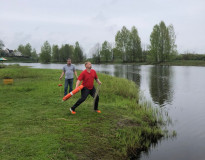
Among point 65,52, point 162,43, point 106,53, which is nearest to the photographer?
point 162,43

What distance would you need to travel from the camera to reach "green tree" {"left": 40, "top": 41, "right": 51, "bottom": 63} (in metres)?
135

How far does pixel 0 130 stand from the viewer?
6.34m

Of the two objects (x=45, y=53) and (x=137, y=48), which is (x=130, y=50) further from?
(x=45, y=53)

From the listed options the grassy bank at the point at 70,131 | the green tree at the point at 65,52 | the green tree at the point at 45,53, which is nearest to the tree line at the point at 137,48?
the green tree at the point at 65,52

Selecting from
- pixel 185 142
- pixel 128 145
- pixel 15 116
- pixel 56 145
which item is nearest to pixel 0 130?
pixel 15 116

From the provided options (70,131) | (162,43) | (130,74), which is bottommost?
(70,131)

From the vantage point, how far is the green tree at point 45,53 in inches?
5325

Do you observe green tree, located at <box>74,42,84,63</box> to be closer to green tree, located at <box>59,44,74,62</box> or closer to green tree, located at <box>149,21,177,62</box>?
green tree, located at <box>59,44,74,62</box>

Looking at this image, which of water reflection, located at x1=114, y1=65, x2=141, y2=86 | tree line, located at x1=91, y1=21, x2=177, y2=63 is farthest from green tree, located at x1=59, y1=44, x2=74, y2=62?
water reflection, located at x1=114, y1=65, x2=141, y2=86

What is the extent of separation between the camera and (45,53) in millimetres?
135250

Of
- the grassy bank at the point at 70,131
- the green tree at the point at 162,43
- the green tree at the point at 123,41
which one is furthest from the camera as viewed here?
the green tree at the point at 123,41

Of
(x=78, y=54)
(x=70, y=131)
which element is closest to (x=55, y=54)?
(x=78, y=54)

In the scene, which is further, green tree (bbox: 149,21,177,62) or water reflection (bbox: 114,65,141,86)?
green tree (bbox: 149,21,177,62)

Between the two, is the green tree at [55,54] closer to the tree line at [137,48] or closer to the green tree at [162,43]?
the tree line at [137,48]
